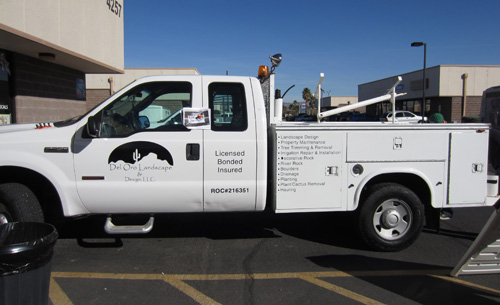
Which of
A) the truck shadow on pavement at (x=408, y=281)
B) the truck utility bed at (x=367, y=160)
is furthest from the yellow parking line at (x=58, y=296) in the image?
the truck shadow on pavement at (x=408, y=281)

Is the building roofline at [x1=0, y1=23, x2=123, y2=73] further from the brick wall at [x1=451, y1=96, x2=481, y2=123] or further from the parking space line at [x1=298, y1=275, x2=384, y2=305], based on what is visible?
the brick wall at [x1=451, y1=96, x2=481, y2=123]

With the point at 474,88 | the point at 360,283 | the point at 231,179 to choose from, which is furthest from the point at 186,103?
the point at 474,88

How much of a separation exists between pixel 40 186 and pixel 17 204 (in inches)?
17.1

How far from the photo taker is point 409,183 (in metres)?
4.94

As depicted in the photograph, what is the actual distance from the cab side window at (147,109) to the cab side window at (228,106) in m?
0.31

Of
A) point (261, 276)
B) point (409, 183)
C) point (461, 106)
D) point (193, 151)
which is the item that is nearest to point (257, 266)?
point (261, 276)

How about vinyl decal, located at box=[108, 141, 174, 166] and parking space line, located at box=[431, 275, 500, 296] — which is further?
vinyl decal, located at box=[108, 141, 174, 166]

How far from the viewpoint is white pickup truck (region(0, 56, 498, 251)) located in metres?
4.32

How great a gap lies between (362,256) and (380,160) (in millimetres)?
1254

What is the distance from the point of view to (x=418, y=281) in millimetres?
4051

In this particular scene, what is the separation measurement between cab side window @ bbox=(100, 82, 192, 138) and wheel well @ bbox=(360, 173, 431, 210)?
247 centimetres

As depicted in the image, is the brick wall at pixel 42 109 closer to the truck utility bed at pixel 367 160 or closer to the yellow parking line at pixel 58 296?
the yellow parking line at pixel 58 296

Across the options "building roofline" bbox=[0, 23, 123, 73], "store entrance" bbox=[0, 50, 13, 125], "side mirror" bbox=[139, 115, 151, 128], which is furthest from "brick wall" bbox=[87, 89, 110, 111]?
"side mirror" bbox=[139, 115, 151, 128]

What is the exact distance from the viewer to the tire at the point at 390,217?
467 cm
